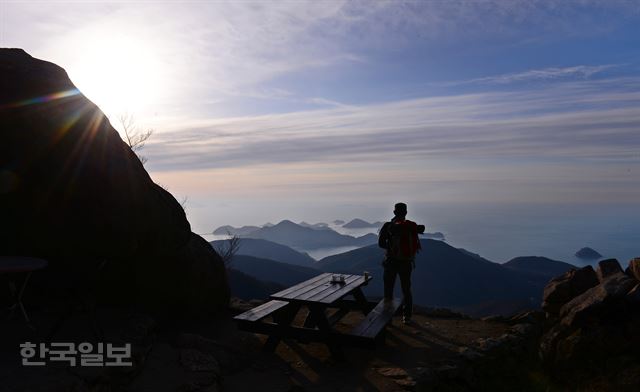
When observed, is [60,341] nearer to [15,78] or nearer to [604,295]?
[15,78]

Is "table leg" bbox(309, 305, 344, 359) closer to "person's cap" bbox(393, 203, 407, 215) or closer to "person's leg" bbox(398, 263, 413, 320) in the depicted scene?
"person's leg" bbox(398, 263, 413, 320)

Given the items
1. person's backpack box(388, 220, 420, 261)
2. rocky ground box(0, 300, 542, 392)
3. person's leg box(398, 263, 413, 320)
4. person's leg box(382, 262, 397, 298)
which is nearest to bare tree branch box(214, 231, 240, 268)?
person's leg box(398, 263, 413, 320)

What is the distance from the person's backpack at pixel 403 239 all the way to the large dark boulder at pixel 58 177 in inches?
198

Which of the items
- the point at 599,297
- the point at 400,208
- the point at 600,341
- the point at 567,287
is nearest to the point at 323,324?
the point at 400,208

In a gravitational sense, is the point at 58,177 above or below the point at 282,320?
above

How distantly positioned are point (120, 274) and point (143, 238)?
1.05 metres

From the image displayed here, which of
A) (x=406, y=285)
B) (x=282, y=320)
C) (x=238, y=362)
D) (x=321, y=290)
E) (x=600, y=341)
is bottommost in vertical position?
(x=238, y=362)

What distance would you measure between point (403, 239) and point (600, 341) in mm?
3765

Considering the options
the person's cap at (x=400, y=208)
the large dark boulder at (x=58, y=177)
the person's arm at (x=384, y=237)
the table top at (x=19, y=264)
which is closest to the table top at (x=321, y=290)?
the person's arm at (x=384, y=237)

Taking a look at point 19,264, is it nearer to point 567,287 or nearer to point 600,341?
point 600,341

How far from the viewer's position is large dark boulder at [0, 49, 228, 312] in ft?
23.3

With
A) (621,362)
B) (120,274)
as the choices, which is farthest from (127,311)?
(621,362)

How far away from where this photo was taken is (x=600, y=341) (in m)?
6.97

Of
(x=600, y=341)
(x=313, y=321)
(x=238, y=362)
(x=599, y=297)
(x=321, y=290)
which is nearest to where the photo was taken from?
(x=600, y=341)
